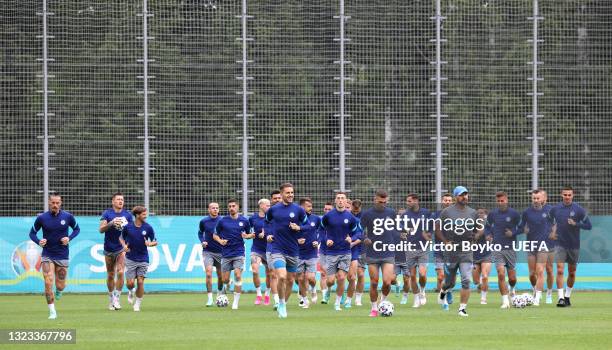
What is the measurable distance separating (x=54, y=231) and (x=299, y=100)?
11.3 meters

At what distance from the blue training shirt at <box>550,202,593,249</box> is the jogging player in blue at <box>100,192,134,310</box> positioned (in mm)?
9301

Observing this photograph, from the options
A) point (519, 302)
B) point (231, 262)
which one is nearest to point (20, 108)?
point (231, 262)

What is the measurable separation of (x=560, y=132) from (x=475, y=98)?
8.56 ft

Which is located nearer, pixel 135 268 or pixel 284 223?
pixel 284 223

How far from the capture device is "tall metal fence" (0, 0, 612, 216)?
3456 cm

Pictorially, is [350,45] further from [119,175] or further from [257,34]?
[119,175]

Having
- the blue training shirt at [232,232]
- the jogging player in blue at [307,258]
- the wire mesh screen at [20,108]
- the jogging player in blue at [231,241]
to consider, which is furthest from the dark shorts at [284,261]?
the wire mesh screen at [20,108]

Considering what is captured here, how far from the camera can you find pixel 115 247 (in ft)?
91.8

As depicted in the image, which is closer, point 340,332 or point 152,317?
point 340,332

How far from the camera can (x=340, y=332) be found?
20.0 meters

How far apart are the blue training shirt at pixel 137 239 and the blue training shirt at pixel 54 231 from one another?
1.81m

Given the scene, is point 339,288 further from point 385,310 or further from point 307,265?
point 385,310

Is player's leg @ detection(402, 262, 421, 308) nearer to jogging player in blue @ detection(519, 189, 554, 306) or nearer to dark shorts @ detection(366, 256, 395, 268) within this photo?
jogging player in blue @ detection(519, 189, 554, 306)

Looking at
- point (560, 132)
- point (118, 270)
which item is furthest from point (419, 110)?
→ point (118, 270)
